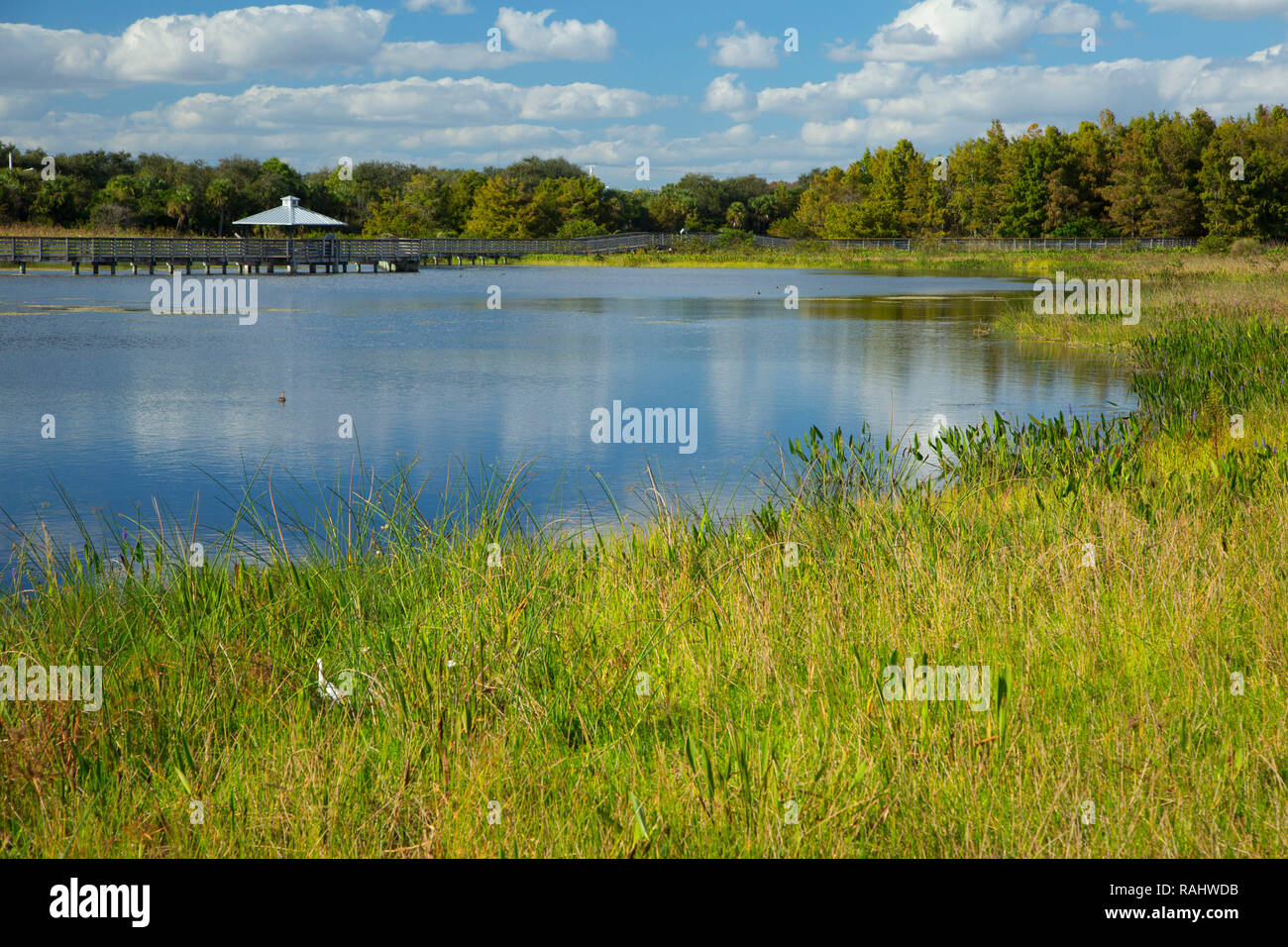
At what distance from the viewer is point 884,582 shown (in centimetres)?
463

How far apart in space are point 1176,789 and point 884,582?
1.72 m

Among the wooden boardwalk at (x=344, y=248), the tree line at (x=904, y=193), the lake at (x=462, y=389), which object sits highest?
the tree line at (x=904, y=193)

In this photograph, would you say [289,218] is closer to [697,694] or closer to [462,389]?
[462,389]

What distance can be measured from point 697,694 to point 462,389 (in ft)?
36.5

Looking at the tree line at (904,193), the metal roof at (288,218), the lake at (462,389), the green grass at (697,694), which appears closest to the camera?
the green grass at (697,694)

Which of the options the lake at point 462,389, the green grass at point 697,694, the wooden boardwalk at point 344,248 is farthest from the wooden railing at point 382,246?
the green grass at point 697,694

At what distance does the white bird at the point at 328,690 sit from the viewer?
3.75 metres

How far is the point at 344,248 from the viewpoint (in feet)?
170

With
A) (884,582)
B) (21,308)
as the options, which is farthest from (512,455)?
(21,308)

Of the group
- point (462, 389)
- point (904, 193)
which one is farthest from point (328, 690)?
point (904, 193)

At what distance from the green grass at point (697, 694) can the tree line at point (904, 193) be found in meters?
58.4

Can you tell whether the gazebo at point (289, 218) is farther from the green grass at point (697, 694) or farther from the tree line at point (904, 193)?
the green grass at point (697, 694)
